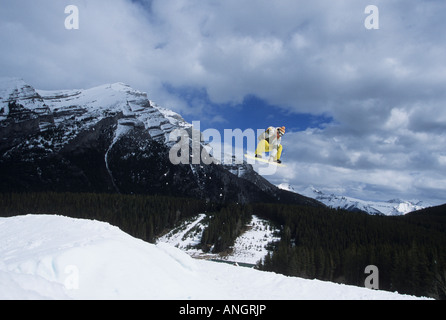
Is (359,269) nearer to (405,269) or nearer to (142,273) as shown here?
(405,269)

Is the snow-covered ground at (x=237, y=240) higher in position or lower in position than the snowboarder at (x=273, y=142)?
lower

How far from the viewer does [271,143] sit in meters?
23.3

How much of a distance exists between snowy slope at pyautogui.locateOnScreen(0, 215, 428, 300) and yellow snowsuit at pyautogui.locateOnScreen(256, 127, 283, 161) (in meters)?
9.60

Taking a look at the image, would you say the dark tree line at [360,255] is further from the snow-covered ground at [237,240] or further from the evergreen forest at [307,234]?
the snow-covered ground at [237,240]

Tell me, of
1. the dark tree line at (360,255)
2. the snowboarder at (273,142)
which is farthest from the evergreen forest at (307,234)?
the snowboarder at (273,142)

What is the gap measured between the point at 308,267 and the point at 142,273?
61336mm

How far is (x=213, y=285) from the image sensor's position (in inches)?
608

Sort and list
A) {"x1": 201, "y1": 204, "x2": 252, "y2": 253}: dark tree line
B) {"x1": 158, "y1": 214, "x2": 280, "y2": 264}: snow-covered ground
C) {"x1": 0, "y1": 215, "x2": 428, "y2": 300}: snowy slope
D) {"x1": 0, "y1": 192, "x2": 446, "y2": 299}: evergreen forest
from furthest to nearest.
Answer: {"x1": 201, "y1": 204, "x2": 252, "y2": 253}: dark tree line → {"x1": 158, "y1": 214, "x2": 280, "y2": 264}: snow-covered ground → {"x1": 0, "y1": 192, "x2": 446, "y2": 299}: evergreen forest → {"x1": 0, "y1": 215, "x2": 428, "y2": 300}: snowy slope

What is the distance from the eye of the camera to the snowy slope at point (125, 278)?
10976 mm

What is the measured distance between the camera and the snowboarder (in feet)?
76.1

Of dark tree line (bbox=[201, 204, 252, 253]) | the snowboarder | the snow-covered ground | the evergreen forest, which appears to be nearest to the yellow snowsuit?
the snowboarder

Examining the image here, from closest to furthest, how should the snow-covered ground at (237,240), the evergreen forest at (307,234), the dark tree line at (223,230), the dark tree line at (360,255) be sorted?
the dark tree line at (360,255) → the evergreen forest at (307,234) → the snow-covered ground at (237,240) → the dark tree line at (223,230)

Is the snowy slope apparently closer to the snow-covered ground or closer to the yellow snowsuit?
the yellow snowsuit

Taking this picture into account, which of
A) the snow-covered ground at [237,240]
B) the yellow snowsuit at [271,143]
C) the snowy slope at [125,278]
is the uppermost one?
the yellow snowsuit at [271,143]
